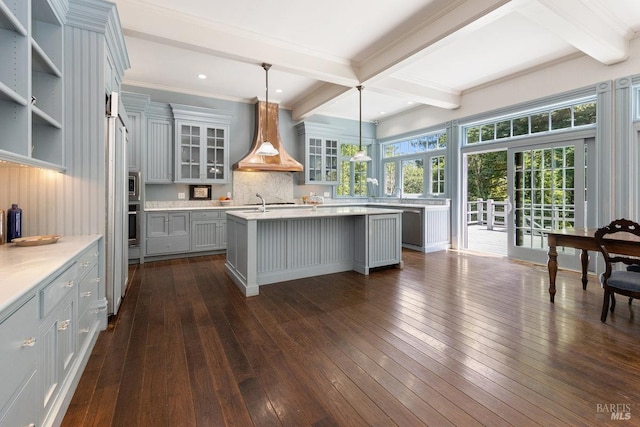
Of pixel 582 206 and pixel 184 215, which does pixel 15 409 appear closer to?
pixel 184 215

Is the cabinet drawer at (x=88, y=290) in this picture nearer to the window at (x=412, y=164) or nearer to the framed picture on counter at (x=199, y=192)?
the framed picture on counter at (x=199, y=192)

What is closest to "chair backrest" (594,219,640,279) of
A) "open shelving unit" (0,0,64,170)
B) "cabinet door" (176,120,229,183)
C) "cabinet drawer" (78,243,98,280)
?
"cabinet drawer" (78,243,98,280)

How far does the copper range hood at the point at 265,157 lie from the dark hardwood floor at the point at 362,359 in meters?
3.08

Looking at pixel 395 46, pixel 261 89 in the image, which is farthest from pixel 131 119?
pixel 395 46

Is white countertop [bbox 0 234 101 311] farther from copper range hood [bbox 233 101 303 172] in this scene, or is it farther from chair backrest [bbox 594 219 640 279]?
copper range hood [bbox 233 101 303 172]

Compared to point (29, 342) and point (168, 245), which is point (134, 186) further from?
point (29, 342)

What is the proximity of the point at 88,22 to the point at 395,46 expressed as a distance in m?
3.34

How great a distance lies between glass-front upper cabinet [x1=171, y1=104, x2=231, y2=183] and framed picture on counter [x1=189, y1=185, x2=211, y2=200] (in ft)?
1.05

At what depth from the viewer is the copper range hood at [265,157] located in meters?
6.02

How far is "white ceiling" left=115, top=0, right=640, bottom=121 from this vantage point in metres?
3.17

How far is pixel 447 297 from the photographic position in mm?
3311

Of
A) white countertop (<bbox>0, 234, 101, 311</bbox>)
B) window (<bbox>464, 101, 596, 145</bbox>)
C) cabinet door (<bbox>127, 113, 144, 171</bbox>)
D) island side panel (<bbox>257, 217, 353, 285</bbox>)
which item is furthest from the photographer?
cabinet door (<bbox>127, 113, 144, 171</bbox>)

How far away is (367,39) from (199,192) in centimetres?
414

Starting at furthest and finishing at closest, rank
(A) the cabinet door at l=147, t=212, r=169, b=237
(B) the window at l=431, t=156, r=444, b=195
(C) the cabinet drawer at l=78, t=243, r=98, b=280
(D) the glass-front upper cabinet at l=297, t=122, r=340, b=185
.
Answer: (D) the glass-front upper cabinet at l=297, t=122, r=340, b=185 < (B) the window at l=431, t=156, r=444, b=195 < (A) the cabinet door at l=147, t=212, r=169, b=237 < (C) the cabinet drawer at l=78, t=243, r=98, b=280
